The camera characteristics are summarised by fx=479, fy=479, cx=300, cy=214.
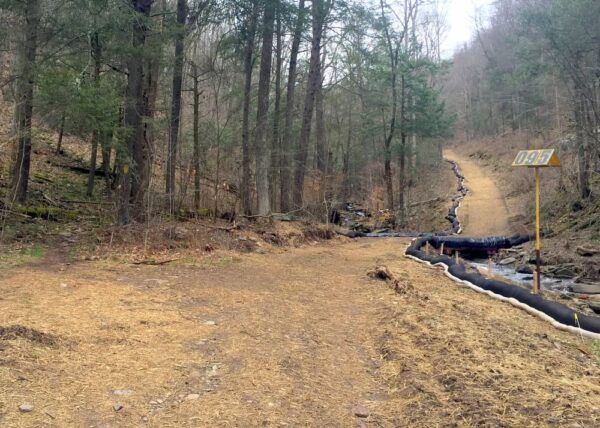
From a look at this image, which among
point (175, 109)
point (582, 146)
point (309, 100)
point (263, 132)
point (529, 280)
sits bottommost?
point (529, 280)

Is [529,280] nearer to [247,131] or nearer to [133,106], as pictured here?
[247,131]

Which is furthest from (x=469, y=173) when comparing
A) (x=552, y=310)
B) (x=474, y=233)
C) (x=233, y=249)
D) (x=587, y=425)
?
(x=587, y=425)

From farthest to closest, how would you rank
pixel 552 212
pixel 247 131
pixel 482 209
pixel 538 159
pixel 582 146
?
pixel 482 209 → pixel 552 212 → pixel 582 146 → pixel 247 131 → pixel 538 159

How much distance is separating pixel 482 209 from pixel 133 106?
19.0 m

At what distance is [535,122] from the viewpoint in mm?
32531

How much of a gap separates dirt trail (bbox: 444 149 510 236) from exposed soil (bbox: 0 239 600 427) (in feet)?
45.9

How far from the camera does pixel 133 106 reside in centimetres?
994

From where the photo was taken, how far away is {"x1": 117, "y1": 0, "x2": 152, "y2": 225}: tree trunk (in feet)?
32.7

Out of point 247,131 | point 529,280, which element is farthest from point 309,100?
point 529,280

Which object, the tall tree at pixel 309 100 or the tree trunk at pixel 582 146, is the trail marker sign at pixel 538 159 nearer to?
the tree trunk at pixel 582 146

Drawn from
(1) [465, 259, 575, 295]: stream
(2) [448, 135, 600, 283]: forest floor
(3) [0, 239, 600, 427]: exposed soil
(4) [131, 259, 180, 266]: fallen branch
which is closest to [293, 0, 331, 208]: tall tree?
(1) [465, 259, 575, 295]: stream

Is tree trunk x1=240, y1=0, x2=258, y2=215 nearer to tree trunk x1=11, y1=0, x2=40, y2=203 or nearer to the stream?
tree trunk x1=11, y1=0, x2=40, y2=203

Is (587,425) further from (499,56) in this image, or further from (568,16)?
(499,56)

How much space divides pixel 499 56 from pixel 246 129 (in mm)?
34507
